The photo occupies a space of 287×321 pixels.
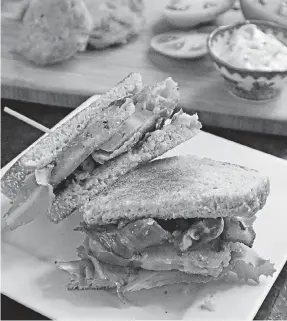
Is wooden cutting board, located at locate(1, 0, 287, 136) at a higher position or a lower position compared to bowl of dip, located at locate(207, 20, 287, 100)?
lower

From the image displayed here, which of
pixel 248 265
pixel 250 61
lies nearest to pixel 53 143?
pixel 248 265

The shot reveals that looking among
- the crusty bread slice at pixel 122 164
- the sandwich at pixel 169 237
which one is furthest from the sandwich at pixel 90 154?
the sandwich at pixel 169 237

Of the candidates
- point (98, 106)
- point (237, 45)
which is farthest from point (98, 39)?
point (98, 106)

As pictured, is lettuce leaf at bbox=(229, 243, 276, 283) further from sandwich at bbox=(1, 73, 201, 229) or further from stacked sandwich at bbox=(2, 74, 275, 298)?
sandwich at bbox=(1, 73, 201, 229)

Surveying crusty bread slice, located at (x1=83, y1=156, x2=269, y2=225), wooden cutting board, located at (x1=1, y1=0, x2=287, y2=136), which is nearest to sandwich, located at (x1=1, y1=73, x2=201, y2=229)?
crusty bread slice, located at (x1=83, y1=156, x2=269, y2=225)

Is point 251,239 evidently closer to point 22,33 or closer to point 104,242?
point 104,242

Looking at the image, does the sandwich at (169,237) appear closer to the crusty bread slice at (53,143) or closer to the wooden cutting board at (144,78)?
the crusty bread slice at (53,143)
